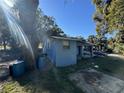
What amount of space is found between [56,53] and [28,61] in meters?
3.04

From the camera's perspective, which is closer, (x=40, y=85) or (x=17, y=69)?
(x=40, y=85)

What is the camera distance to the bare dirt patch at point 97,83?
926 centimetres

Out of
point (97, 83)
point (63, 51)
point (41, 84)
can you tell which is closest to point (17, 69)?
point (41, 84)

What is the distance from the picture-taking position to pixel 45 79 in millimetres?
10188

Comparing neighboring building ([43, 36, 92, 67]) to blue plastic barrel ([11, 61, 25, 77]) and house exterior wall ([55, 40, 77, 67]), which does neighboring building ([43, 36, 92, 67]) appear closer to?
house exterior wall ([55, 40, 77, 67])

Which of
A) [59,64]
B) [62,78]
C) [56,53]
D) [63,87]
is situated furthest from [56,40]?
[63,87]

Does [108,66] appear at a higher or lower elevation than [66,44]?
lower

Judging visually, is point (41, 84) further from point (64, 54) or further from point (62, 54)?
point (64, 54)

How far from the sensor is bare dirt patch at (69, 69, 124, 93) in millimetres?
9258

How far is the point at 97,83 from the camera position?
1016 centimetres

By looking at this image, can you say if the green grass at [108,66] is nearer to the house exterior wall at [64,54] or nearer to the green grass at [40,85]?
the house exterior wall at [64,54]

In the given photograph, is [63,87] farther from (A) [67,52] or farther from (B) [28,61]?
(A) [67,52]

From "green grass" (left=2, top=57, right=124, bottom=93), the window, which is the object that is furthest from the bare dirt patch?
the window

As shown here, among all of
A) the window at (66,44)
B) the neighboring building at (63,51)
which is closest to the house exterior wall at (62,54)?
the neighboring building at (63,51)
